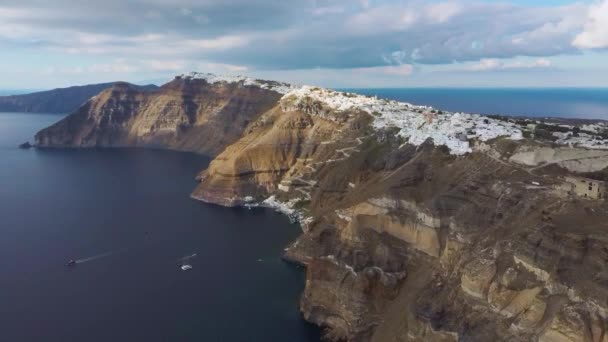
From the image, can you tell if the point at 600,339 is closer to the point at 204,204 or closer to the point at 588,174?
the point at 588,174

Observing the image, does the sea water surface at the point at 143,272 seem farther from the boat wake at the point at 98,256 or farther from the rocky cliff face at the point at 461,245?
the rocky cliff face at the point at 461,245

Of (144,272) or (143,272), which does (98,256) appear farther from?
(144,272)

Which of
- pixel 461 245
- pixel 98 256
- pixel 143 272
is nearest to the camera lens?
pixel 461 245

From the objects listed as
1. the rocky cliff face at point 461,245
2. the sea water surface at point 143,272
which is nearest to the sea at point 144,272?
the sea water surface at point 143,272

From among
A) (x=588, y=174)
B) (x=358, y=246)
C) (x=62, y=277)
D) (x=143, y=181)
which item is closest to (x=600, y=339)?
(x=588, y=174)

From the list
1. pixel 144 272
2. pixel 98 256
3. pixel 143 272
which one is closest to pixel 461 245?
pixel 144 272

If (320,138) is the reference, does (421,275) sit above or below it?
below

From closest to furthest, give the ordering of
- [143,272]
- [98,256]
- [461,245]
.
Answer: [461,245]
[143,272]
[98,256]

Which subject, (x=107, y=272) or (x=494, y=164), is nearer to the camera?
(x=494, y=164)

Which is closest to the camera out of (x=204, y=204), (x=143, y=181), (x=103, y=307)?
(x=103, y=307)
